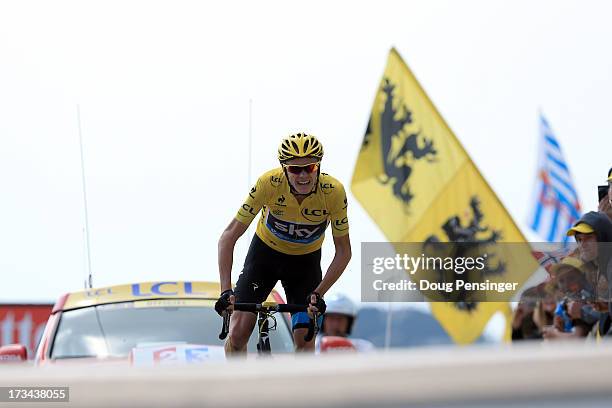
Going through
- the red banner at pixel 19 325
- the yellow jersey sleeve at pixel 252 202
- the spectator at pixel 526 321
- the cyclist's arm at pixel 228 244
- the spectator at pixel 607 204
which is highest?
the yellow jersey sleeve at pixel 252 202

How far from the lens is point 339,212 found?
6.58 meters

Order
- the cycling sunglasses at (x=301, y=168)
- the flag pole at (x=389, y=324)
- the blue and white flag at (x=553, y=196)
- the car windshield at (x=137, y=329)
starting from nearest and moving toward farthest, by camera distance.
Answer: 1. the cycling sunglasses at (x=301, y=168)
2. the car windshield at (x=137, y=329)
3. the flag pole at (x=389, y=324)
4. the blue and white flag at (x=553, y=196)

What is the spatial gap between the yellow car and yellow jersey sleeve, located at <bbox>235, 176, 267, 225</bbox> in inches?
25.6

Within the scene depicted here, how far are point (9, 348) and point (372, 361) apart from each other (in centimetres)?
487

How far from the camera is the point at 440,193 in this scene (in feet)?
42.5

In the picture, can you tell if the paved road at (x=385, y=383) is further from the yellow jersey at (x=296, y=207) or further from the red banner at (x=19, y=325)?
the red banner at (x=19, y=325)

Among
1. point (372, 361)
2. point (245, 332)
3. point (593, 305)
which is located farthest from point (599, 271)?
point (372, 361)

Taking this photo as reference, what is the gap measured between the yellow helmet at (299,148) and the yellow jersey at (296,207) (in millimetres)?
231

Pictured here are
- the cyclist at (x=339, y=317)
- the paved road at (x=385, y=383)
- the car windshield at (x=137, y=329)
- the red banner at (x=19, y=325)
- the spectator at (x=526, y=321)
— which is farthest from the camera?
the red banner at (x=19, y=325)

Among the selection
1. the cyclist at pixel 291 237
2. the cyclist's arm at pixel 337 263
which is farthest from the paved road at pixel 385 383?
the cyclist's arm at pixel 337 263

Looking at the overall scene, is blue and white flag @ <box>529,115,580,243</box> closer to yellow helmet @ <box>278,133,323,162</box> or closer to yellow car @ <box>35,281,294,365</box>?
yellow car @ <box>35,281,294,365</box>

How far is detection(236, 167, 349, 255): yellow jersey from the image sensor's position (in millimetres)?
6508

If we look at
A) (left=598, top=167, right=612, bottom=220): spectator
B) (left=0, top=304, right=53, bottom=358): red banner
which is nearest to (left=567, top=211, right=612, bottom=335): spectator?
(left=598, top=167, right=612, bottom=220): spectator

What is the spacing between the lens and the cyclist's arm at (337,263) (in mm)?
6559
